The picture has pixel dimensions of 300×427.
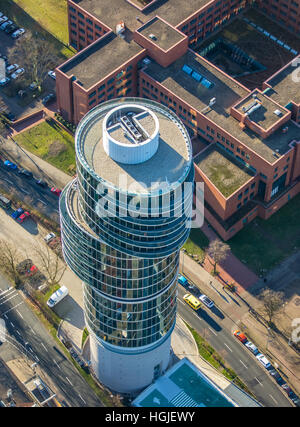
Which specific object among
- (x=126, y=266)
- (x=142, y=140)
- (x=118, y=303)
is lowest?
(x=118, y=303)

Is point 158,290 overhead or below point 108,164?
below

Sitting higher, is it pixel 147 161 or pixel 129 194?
pixel 147 161

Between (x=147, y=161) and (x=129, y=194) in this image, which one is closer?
(x=129, y=194)

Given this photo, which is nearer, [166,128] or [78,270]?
[166,128]

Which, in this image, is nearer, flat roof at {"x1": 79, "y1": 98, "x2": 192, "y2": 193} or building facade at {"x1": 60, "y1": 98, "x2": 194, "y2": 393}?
building facade at {"x1": 60, "y1": 98, "x2": 194, "y2": 393}

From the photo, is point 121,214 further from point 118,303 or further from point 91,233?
point 118,303

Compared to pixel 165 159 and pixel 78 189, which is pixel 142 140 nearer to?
pixel 165 159

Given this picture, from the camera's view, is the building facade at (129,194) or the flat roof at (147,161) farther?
the flat roof at (147,161)

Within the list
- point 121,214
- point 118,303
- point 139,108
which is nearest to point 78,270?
point 118,303
